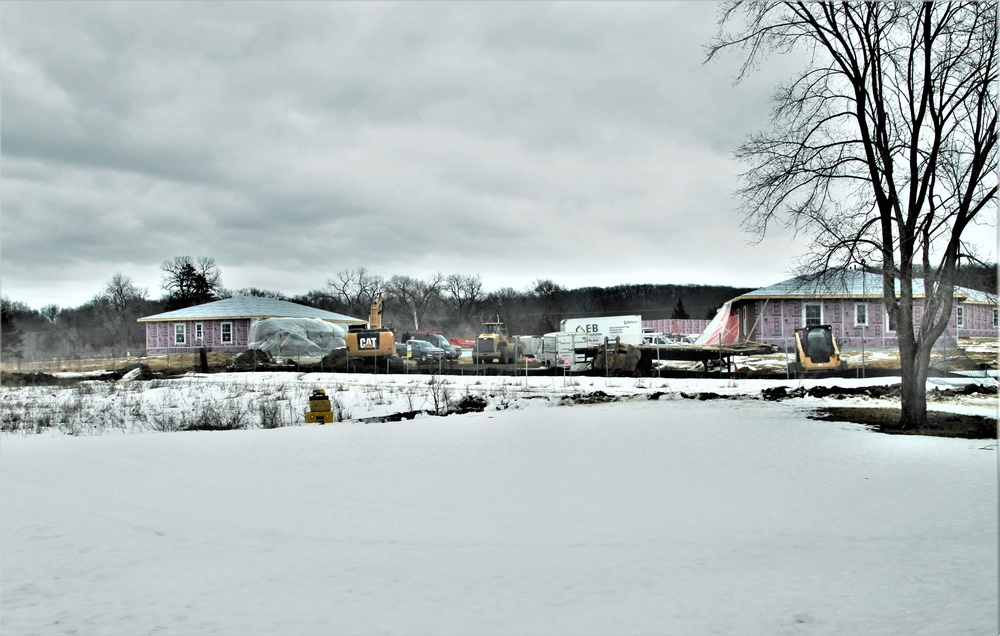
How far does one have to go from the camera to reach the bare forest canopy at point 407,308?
156 ft

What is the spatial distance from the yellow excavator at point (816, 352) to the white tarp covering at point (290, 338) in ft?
81.8

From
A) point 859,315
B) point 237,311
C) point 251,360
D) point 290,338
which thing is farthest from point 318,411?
point 237,311

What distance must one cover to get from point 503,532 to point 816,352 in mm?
21911

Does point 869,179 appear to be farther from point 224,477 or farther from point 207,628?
point 207,628

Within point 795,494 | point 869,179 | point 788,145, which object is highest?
point 788,145

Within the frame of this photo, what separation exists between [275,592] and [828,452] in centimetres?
871

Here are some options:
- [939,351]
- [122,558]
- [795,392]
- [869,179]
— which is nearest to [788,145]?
[869,179]

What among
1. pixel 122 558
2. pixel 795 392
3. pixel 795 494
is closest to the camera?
pixel 122 558

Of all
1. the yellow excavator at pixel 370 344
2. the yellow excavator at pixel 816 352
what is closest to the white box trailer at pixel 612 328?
the yellow excavator at pixel 370 344

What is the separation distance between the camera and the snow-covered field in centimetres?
453

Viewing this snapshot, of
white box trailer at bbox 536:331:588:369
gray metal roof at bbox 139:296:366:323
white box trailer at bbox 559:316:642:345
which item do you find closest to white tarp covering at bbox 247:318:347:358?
gray metal roof at bbox 139:296:366:323

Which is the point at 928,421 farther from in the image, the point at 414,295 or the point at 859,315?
the point at 414,295

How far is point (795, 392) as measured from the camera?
61.9ft

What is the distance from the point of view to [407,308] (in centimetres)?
6425
